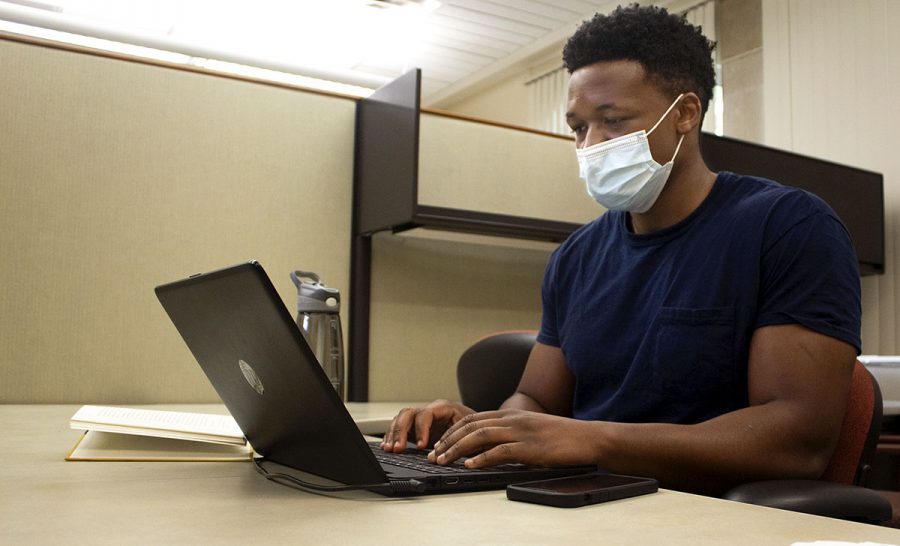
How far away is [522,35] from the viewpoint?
480 cm

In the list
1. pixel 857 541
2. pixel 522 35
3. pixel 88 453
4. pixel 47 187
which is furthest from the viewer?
pixel 522 35

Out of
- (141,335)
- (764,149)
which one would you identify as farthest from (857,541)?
(764,149)

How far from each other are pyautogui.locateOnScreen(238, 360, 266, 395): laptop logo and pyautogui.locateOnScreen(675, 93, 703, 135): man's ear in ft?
2.54

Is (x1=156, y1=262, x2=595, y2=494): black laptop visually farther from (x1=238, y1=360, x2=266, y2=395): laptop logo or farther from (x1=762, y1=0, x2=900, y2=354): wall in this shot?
(x1=762, y1=0, x2=900, y2=354): wall

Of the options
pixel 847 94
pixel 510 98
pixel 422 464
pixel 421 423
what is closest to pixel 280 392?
pixel 422 464

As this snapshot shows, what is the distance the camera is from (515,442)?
0.75 metres

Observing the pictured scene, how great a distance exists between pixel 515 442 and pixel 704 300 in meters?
0.41

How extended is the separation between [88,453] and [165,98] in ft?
3.32

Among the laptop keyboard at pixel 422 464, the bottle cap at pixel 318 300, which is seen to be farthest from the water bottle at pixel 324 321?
the laptop keyboard at pixel 422 464

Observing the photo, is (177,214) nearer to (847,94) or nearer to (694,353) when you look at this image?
(694,353)

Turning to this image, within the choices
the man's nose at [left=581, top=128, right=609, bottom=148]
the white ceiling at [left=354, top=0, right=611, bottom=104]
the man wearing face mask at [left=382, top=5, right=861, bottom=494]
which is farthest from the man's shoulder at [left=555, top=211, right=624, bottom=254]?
the white ceiling at [left=354, top=0, right=611, bottom=104]

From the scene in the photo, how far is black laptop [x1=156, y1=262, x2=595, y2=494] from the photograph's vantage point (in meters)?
0.59

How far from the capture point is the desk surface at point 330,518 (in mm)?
495

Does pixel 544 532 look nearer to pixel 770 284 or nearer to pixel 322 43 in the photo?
pixel 770 284
